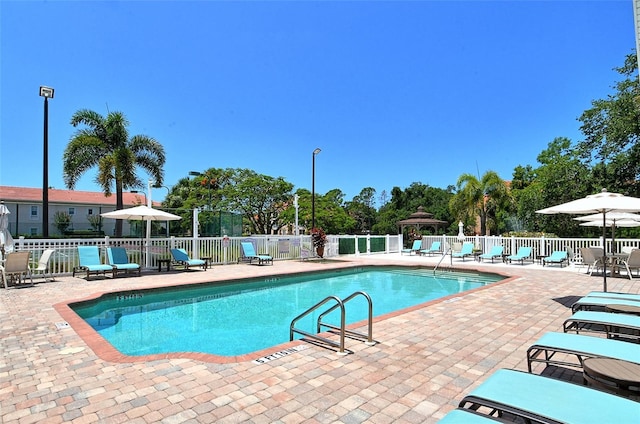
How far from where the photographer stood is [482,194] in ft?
77.9

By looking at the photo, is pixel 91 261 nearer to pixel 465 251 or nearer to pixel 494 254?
pixel 465 251

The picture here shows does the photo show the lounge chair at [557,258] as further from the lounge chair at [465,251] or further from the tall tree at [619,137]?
the tall tree at [619,137]

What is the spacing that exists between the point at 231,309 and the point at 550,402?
6.87 meters

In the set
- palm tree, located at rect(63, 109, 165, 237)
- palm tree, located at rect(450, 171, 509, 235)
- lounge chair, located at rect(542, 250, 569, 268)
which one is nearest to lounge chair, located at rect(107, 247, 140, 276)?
palm tree, located at rect(63, 109, 165, 237)

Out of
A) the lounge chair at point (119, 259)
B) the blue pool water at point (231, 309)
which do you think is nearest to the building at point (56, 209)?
the lounge chair at point (119, 259)

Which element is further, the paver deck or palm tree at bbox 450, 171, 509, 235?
palm tree at bbox 450, 171, 509, 235

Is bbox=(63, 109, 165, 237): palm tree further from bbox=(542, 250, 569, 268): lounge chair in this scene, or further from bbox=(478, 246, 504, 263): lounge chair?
bbox=(542, 250, 569, 268): lounge chair

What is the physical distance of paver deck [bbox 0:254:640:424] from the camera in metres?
2.71

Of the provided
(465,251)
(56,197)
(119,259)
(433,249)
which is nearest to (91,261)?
(119,259)

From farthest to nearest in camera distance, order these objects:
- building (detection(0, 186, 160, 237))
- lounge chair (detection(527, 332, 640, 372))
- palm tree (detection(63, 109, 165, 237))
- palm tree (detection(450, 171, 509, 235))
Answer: building (detection(0, 186, 160, 237)) → palm tree (detection(450, 171, 509, 235)) → palm tree (detection(63, 109, 165, 237)) → lounge chair (detection(527, 332, 640, 372))

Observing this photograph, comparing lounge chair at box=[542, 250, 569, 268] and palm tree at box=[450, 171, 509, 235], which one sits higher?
palm tree at box=[450, 171, 509, 235]

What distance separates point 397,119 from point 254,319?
2274cm

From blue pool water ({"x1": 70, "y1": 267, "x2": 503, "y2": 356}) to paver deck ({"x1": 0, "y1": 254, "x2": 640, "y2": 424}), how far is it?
4.03ft

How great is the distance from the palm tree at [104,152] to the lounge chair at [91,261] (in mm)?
8949
